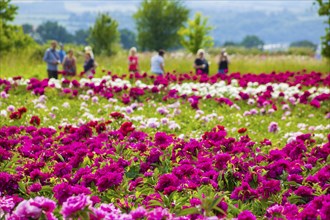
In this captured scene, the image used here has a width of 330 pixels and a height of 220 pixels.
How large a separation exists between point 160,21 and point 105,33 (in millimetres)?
12514

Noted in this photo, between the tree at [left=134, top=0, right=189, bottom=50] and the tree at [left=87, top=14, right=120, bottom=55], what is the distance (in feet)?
37.6

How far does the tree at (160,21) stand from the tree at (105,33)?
11474 millimetres

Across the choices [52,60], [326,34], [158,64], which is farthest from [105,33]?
[52,60]

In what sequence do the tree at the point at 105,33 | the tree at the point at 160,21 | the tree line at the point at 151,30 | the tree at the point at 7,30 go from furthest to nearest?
the tree at the point at 160,21, the tree at the point at 105,33, the tree line at the point at 151,30, the tree at the point at 7,30

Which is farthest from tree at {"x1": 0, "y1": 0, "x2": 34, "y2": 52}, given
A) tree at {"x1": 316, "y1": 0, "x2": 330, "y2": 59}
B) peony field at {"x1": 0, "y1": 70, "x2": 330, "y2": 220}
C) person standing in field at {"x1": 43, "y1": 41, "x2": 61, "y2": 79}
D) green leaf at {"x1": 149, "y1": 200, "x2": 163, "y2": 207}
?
green leaf at {"x1": 149, "y1": 200, "x2": 163, "y2": 207}

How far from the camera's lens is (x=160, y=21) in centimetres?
4597

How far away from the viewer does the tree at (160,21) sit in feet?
151

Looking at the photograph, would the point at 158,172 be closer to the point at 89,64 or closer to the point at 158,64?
the point at 158,64

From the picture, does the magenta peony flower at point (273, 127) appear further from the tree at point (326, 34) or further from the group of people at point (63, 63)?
the tree at point (326, 34)

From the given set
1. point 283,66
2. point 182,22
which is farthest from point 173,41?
point 283,66

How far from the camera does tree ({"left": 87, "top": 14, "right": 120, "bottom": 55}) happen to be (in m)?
34.2

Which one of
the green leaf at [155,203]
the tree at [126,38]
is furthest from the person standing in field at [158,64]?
the tree at [126,38]

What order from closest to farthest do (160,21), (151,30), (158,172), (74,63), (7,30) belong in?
(158,172), (74,63), (7,30), (160,21), (151,30)

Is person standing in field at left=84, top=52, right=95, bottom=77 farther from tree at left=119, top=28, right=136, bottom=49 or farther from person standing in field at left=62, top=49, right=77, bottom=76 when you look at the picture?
tree at left=119, top=28, right=136, bottom=49
